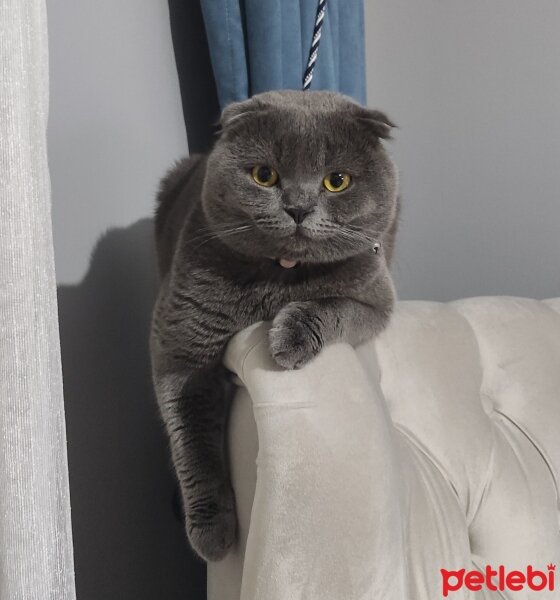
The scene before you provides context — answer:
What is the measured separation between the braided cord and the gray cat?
307 millimetres

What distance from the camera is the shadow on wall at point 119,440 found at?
2.97 ft

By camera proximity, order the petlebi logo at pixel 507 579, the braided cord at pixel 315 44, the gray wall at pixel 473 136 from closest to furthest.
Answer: the petlebi logo at pixel 507 579 < the braided cord at pixel 315 44 < the gray wall at pixel 473 136

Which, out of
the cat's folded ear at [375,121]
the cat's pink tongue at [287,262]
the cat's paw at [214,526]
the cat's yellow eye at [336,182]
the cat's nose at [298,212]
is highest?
the cat's folded ear at [375,121]

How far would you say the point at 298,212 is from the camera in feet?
A: 2.31

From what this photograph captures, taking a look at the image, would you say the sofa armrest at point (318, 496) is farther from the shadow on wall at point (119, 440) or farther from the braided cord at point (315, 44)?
the braided cord at point (315, 44)

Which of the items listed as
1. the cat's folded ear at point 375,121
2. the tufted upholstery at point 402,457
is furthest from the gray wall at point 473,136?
the cat's folded ear at point 375,121

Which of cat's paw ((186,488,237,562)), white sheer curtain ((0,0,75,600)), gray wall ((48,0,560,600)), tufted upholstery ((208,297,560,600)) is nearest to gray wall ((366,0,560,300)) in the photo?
gray wall ((48,0,560,600))

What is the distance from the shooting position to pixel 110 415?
3.24 feet

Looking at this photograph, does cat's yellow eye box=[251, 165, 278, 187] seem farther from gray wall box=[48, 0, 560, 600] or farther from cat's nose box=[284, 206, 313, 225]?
gray wall box=[48, 0, 560, 600]

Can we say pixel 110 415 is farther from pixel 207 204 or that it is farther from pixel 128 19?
pixel 128 19

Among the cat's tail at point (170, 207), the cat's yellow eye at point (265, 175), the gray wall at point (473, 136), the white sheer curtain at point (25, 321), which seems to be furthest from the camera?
the gray wall at point (473, 136)

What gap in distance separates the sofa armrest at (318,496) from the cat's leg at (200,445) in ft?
0.36

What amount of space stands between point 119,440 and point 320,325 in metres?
0.48

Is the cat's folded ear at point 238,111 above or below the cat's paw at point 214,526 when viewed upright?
above
